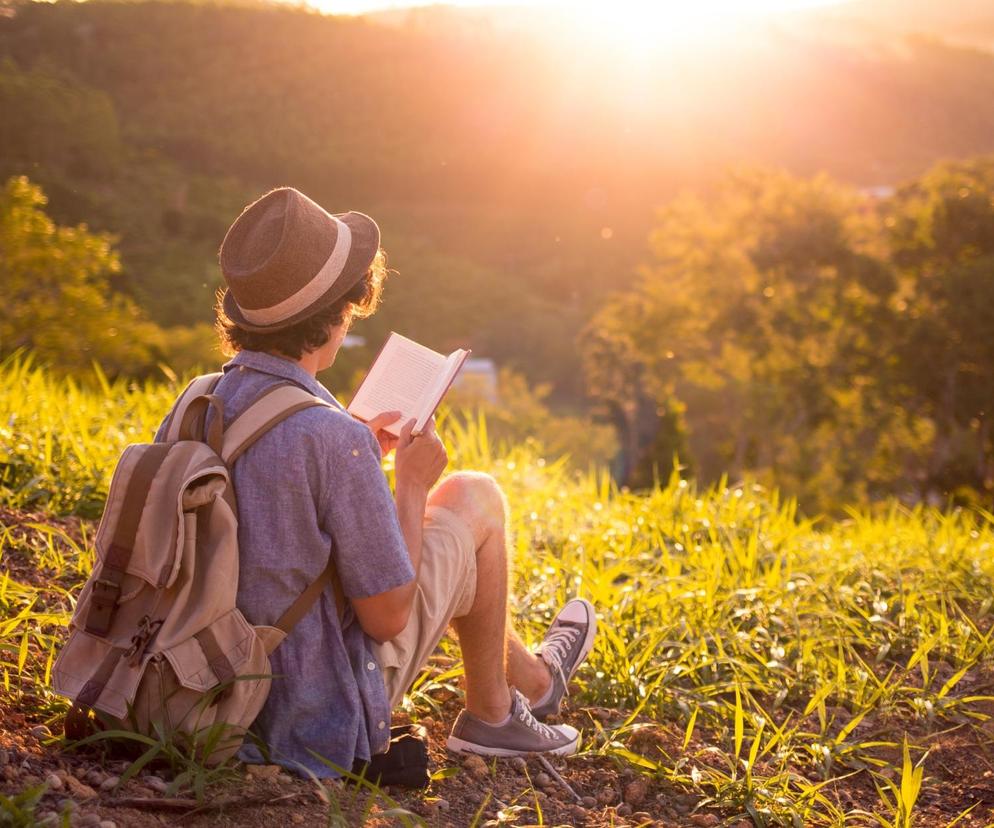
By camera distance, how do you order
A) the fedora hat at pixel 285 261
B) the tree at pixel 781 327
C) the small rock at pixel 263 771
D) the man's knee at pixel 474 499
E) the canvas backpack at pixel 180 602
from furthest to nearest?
the tree at pixel 781 327, the man's knee at pixel 474 499, the small rock at pixel 263 771, the fedora hat at pixel 285 261, the canvas backpack at pixel 180 602

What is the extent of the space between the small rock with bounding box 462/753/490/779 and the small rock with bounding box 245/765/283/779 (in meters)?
0.58

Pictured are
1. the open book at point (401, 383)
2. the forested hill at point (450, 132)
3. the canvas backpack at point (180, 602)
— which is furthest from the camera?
the forested hill at point (450, 132)

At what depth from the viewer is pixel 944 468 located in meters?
22.8

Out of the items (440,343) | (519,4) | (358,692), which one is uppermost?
(519,4)

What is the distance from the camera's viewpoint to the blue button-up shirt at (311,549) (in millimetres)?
2039

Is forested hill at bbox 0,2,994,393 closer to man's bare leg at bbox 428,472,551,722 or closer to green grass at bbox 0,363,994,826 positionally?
green grass at bbox 0,363,994,826

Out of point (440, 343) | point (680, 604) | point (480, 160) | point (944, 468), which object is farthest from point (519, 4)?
point (680, 604)

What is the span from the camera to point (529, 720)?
9.04ft

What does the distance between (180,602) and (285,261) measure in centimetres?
67

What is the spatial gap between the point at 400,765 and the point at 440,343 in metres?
61.9

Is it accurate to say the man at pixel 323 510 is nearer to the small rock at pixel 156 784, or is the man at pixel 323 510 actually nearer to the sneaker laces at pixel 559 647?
the small rock at pixel 156 784

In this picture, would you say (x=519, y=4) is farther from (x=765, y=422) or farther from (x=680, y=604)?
(x=680, y=604)

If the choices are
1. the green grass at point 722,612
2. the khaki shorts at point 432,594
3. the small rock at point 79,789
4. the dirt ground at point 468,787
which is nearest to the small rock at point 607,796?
the dirt ground at point 468,787

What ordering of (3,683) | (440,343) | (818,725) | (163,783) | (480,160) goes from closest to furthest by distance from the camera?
(163,783) → (3,683) → (818,725) → (440,343) → (480,160)
